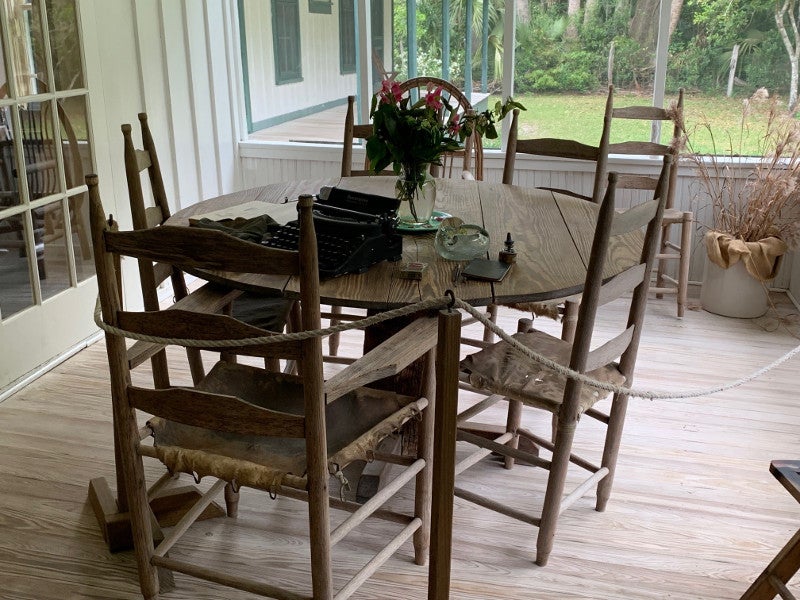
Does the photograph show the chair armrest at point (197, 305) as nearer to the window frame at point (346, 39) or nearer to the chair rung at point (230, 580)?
the chair rung at point (230, 580)

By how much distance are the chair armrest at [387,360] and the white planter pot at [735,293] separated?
2.44 meters

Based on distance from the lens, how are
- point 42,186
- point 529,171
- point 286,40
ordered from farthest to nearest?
point 286,40, point 529,171, point 42,186

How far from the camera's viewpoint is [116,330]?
1.61 meters

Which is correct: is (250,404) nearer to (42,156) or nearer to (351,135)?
(351,135)

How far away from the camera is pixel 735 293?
3822 millimetres

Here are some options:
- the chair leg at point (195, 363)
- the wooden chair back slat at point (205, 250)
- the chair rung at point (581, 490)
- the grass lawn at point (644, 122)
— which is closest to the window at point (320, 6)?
the grass lawn at point (644, 122)

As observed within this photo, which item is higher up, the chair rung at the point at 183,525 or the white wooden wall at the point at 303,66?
the white wooden wall at the point at 303,66

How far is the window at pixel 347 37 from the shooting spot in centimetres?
455

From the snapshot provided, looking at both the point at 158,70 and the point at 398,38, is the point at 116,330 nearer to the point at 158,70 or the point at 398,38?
the point at 158,70

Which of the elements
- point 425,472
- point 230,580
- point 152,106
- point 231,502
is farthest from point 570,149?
point 152,106

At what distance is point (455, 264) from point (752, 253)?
226cm

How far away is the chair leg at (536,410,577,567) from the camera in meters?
2.01

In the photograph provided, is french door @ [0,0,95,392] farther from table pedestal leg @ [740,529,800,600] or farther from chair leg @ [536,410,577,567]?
table pedestal leg @ [740,529,800,600]

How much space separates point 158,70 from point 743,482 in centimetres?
319
